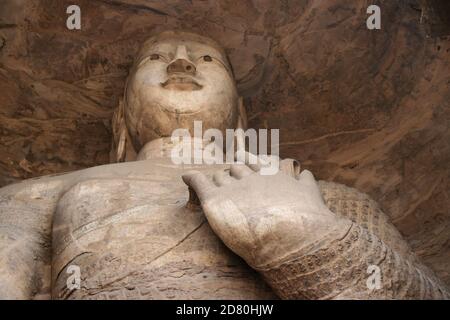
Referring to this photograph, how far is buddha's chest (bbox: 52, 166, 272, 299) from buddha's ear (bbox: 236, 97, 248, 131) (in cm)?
130

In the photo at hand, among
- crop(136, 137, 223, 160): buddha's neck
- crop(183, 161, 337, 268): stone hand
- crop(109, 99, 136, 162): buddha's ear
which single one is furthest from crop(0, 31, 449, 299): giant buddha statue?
crop(109, 99, 136, 162): buddha's ear

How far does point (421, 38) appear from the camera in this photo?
6059 mm

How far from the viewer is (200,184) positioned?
4.12m

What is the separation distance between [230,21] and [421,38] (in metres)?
1.08

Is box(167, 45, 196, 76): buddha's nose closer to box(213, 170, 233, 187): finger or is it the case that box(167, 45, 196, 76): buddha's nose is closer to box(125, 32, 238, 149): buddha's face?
box(125, 32, 238, 149): buddha's face

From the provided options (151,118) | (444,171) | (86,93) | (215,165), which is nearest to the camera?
(215,165)

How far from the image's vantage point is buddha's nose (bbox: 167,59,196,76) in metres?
5.59

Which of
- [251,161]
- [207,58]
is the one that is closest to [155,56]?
[207,58]

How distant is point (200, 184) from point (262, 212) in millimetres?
350

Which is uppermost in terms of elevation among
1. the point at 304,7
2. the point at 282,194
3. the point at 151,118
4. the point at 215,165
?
the point at 304,7

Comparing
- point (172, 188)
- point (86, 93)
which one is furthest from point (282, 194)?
point (86, 93)

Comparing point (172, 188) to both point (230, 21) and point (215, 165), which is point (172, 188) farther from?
point (230, 21)

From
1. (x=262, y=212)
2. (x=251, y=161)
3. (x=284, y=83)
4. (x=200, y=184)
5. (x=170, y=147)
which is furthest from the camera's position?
(x=284, y=83)

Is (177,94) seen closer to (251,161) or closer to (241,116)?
(241,116)
